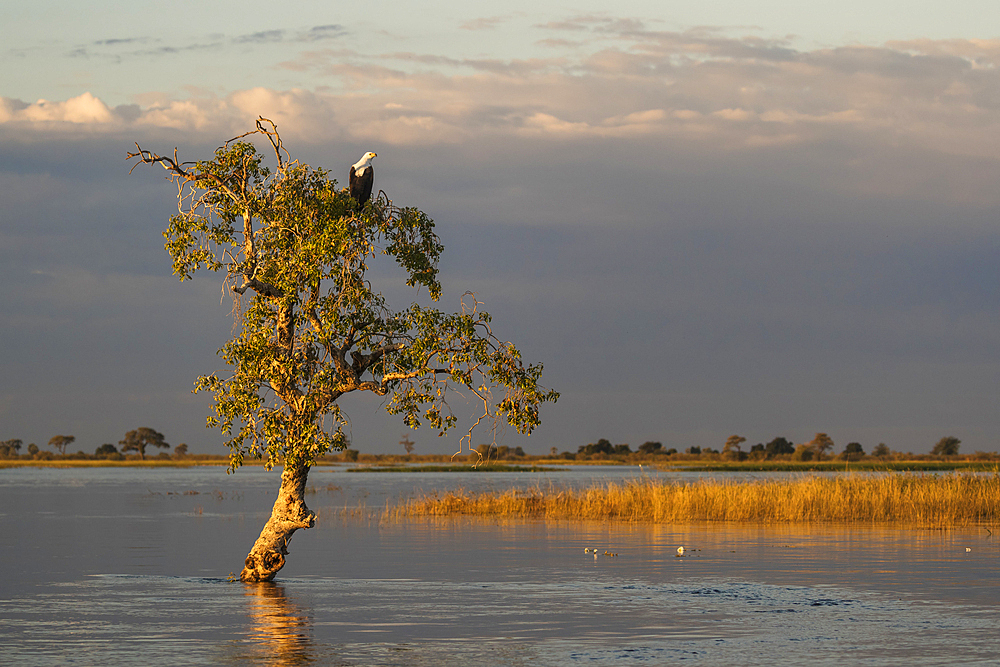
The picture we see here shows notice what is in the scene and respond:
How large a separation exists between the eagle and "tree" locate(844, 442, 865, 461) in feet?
434

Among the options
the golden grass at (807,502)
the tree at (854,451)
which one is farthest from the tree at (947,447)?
the golden grass at (807,502)

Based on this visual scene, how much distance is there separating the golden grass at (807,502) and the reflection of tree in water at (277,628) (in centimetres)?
2264

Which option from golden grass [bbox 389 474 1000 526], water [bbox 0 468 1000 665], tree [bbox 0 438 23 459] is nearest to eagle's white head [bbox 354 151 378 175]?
water [bbox 0 468 1000 665]

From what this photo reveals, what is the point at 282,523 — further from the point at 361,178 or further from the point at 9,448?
the point at 9,448

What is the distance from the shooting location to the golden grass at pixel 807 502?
136 feet

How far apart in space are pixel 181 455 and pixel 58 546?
515ft

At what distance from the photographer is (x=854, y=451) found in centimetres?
15562

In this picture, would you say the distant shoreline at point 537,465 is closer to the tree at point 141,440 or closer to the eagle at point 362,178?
the tree at point 141,440

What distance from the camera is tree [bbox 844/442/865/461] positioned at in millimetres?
148000

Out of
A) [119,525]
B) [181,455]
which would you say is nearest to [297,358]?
[119,525]

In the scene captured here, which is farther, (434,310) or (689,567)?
(689,567)

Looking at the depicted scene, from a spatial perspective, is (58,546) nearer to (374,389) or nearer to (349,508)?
(374,389)

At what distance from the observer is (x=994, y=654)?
48.7ft

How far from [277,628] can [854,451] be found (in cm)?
14770
